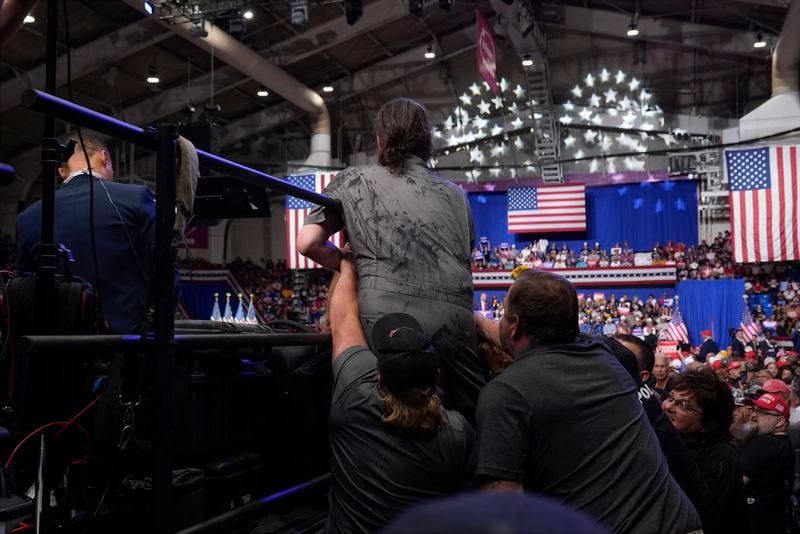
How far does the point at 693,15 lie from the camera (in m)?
18.5

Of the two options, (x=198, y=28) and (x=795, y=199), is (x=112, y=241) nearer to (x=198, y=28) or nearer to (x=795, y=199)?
(x=198, y=28)

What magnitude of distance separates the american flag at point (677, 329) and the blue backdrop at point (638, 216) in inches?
112

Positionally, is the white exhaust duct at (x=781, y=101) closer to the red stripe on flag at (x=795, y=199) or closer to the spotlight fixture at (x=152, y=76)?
the red stripe on flag at (x=795, y=199)

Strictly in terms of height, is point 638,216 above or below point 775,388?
above

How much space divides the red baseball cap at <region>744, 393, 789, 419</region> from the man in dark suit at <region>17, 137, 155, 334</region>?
3.93 meters

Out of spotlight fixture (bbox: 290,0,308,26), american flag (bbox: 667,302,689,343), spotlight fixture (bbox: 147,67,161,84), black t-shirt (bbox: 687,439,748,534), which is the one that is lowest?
american flag (bbox: 667,302,689,343)

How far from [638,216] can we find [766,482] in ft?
56.7

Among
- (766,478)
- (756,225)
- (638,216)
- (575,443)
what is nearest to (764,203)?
(756,225)

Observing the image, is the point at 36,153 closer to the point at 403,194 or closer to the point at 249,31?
the point at 249,31

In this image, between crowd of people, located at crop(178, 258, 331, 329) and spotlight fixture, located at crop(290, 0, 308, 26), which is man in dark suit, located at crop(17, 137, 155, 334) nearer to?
spotlight fixture, located at crop(290, 0, 308, 26)

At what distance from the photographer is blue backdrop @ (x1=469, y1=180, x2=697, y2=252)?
66.9 ft

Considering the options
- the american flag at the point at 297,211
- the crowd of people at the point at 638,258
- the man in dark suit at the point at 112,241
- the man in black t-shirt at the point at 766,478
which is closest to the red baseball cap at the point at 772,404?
the man in black t-shirt at the point at 766,478

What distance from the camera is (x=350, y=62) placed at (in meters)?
20.9

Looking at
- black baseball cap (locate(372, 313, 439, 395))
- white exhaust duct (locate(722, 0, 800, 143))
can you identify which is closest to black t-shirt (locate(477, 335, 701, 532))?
black baseball cap (locate(372, 313, 439, 395))
